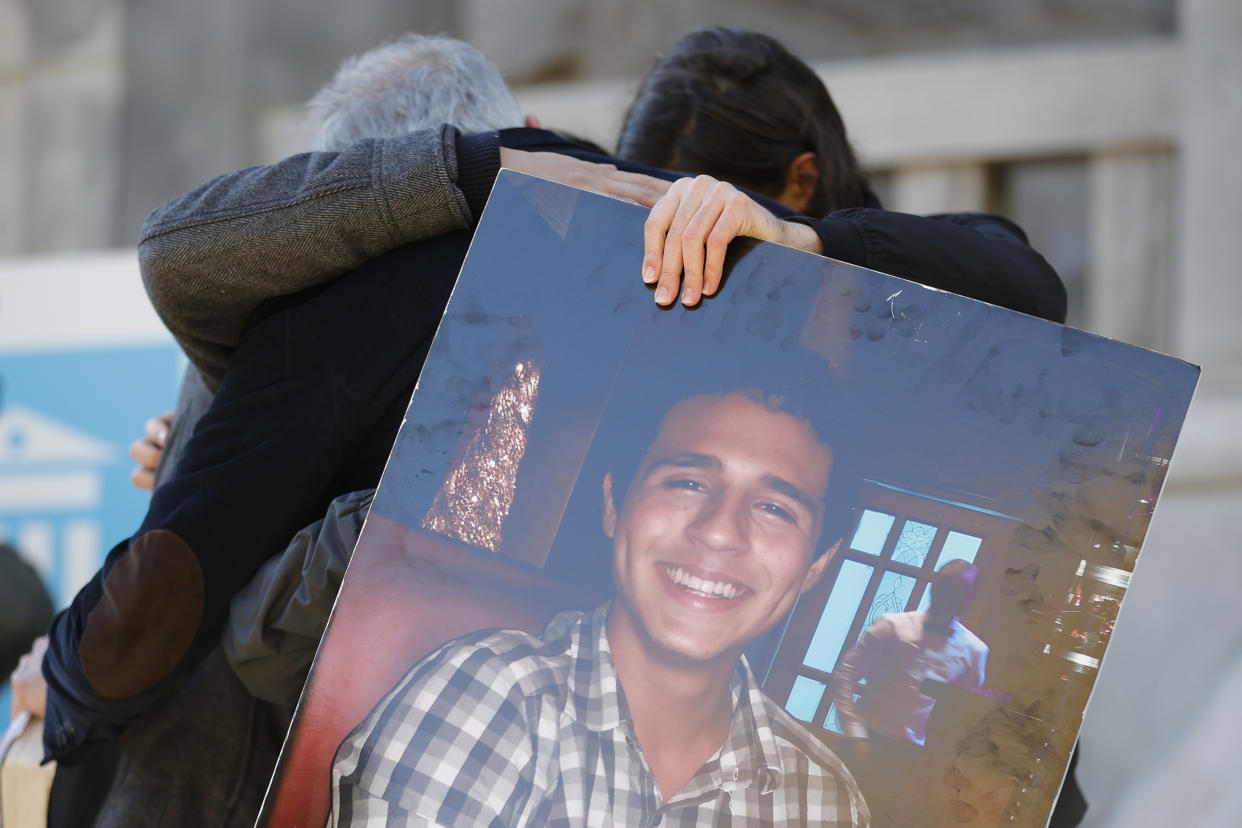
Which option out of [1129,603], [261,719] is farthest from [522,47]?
[261,719]

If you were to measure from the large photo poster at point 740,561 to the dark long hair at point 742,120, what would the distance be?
0.46 metres

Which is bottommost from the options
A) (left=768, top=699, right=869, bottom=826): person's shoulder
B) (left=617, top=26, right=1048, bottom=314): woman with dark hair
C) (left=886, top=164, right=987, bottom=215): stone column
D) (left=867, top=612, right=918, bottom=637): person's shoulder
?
(left=768, top=699, right=869, bottom=826): person's shoulder

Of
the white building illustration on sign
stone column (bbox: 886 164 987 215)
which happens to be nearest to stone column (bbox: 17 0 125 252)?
the white building illustration on sign

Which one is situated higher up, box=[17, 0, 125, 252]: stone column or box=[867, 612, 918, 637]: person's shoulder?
box=[17, 0, 125, 252]: stone column

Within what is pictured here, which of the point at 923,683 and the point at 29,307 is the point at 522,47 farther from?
the point at 923,683

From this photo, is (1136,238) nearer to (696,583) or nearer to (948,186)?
(948,186)

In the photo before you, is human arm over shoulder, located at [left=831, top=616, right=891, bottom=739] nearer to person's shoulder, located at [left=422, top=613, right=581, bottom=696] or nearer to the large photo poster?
the large photo poster

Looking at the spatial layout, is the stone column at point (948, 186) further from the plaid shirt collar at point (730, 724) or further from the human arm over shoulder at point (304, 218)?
the plaid shirt collar at point (730, 724)

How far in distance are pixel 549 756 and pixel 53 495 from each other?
186 cm

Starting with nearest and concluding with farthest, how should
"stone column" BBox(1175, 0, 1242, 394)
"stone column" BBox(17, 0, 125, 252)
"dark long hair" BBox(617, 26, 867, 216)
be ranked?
"dark long hair" BBox(617, 26, 867, 216) → "stone column" BBox(1175, 0, 1242, 394) → "stone column" BBox(17, 0, 125, 252)

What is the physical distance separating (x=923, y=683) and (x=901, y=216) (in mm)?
400

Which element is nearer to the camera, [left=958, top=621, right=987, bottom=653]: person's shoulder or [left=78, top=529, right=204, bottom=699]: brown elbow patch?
[left=958, top=621, right=987, bottom=653]: person's shoulder

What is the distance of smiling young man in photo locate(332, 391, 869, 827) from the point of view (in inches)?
35.2

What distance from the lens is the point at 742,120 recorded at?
140 centimetres
